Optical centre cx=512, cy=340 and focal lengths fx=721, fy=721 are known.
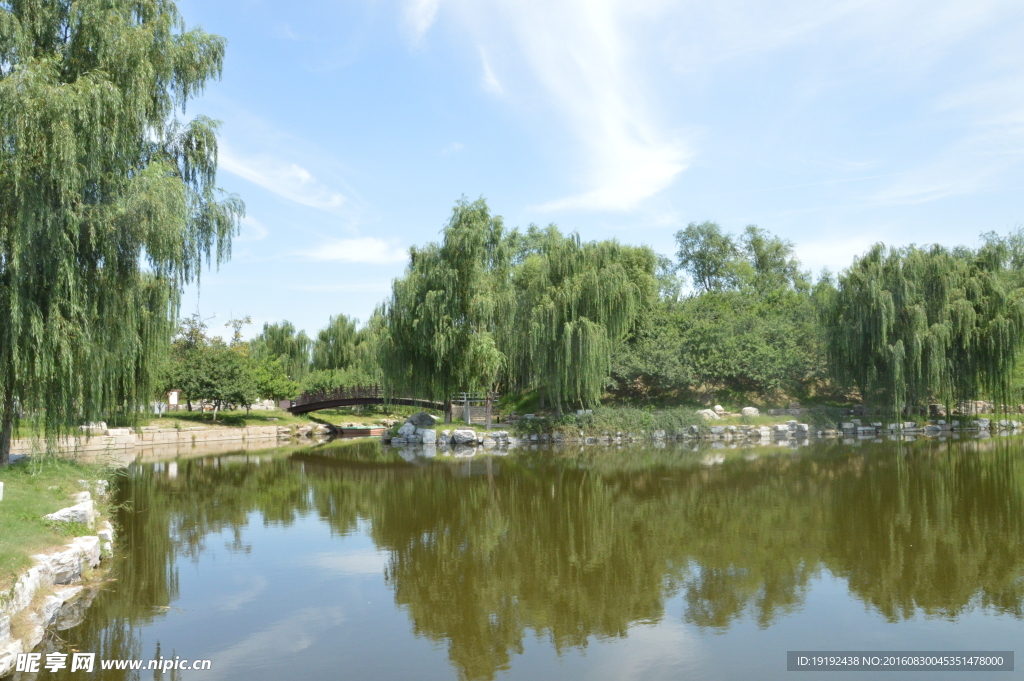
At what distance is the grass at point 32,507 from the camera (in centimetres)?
709

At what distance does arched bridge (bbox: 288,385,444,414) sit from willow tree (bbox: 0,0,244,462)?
21159 millimetres

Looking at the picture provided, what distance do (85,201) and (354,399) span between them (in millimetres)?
25873

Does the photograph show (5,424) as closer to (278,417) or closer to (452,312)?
(452,312)

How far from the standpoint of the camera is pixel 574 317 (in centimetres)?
2917

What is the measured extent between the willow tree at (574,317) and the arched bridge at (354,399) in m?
6.46

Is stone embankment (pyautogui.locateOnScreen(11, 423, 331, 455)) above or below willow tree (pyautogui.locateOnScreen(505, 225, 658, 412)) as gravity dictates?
below

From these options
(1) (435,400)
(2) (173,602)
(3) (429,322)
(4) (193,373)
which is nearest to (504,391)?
(1) (435,400)

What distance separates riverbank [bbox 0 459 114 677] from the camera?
20.9 feet

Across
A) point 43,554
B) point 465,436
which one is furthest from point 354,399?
point 43,554

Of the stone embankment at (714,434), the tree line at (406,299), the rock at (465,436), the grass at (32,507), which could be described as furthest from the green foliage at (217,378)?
the grass at (32,507)

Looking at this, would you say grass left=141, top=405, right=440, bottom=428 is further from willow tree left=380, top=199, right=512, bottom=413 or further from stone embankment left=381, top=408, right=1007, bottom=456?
willow tree left=380, top=199, right=512, bottom=413

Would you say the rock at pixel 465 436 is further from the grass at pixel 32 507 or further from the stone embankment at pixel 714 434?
the grass at pixel 32 507

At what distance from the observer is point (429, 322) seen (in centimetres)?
2967

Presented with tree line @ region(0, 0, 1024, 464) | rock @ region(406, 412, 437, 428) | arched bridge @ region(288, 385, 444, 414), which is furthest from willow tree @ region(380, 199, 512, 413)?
arched bridge @ region(288, 385, 444, 414)
